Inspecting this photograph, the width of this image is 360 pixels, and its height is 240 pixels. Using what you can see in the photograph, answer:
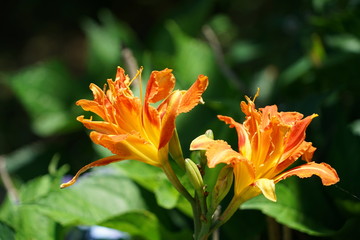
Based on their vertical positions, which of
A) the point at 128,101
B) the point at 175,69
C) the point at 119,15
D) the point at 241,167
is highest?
the point at 128,101

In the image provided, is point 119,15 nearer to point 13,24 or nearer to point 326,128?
point 13,24

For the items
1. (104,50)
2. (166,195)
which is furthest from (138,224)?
(104,50)

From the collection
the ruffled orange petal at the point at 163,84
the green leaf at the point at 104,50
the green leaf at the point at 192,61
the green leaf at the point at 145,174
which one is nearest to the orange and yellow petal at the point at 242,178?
the ruffled orange petal at the point at 163,84

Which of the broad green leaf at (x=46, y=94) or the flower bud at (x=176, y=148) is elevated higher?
the flower bud at (x=176, y=148)

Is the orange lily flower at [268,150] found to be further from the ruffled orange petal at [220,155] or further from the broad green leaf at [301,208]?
the broad green leaf at [301,208]

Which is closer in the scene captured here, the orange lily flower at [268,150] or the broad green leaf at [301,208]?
the orange lily flower at [268,150]

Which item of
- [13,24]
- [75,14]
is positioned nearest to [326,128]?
[75,14]
